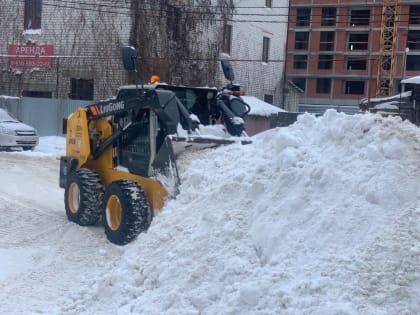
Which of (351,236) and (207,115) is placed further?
(207,115)

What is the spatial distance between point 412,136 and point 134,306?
123 inches

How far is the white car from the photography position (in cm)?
1936

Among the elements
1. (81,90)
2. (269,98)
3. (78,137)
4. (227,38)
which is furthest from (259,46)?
(78,137)

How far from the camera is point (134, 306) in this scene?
536 cm

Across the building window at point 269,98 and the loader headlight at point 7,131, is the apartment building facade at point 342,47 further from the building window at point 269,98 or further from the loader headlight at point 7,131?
the loader headlight at point 7,131

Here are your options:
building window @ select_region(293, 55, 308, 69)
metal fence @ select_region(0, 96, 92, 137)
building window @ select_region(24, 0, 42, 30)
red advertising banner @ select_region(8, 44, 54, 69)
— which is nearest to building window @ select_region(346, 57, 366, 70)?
building window @ select_region(293, 55, 308, 69)

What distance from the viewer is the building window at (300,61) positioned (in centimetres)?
6588

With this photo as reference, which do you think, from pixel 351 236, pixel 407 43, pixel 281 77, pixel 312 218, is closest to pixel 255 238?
pixel 312 218

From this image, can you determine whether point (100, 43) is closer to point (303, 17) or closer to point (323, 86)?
point (323, 86)

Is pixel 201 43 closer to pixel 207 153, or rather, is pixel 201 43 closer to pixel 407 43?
pixel 207 153

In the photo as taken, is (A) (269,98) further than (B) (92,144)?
Yes

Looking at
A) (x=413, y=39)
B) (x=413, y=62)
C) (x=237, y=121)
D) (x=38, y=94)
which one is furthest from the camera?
(x=413, y=39)

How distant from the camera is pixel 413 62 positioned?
61.0 meters

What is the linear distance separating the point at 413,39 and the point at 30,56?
Answer: 45897 millimetres
